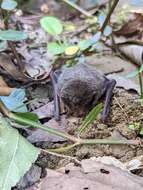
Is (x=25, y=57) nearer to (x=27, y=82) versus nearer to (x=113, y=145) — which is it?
(x=27, y=82)

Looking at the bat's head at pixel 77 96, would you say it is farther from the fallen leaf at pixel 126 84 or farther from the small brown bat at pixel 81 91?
the fallen leaf at pixel 126 84

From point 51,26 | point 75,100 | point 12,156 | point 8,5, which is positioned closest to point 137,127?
point 75,100

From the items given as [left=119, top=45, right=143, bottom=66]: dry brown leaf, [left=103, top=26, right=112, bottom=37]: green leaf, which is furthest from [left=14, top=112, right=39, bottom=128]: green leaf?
[left=103, top=26, right=112, bottom=37]: green leaf

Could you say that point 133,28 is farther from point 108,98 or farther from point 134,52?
point 108,98

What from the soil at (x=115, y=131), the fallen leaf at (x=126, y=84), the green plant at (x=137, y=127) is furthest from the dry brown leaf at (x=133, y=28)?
the green plant at (x=137, y=127)

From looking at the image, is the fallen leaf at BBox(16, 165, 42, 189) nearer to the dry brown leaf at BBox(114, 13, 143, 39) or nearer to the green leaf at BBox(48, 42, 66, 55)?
the green leaf at BBox(48, 42, 66, 55)
